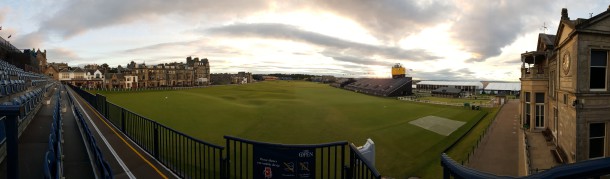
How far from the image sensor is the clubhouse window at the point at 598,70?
474 inches

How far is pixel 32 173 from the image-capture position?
209 inches

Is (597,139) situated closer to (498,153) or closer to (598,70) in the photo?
(598,70)

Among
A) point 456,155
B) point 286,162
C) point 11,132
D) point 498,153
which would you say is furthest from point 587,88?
point 11,132

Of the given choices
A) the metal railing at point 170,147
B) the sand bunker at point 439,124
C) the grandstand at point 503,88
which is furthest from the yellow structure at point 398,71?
the metal railing at point 170,147

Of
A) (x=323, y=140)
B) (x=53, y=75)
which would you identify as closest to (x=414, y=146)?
(x=323, y=140)

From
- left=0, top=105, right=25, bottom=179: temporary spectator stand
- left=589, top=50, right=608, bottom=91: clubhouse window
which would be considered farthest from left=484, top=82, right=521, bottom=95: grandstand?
left=0, top=105, right=25, bottom=179: temporary spectator stand

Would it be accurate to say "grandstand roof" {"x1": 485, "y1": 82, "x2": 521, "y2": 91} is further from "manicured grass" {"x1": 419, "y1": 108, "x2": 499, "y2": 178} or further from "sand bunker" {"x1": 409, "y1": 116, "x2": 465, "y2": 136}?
"manicured grass" {"x1": 419, "y1": 108, "x2": 499, "y2": 178}

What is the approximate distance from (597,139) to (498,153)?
5739 millimetres

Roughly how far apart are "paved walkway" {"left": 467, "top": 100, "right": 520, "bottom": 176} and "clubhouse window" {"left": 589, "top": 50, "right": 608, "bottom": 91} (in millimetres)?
5187

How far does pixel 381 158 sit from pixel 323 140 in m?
4.92

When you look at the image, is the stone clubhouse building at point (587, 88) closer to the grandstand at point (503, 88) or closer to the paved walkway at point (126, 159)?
the paved walkway at point (126, 159)

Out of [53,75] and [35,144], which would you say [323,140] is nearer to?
[35,144]

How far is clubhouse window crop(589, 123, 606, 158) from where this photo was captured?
12211 mm

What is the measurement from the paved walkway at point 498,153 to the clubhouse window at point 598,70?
5.19 metres
